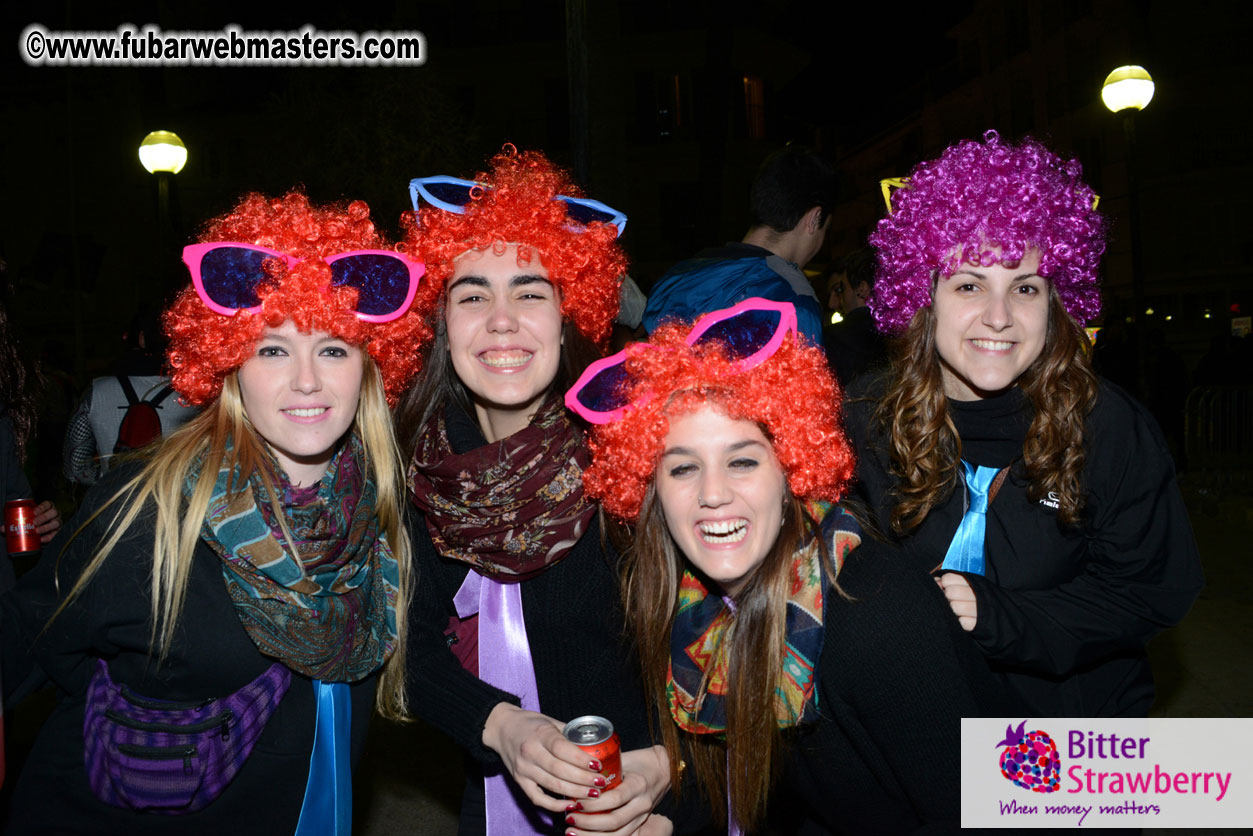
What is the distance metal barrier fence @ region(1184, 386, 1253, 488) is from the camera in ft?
34.3

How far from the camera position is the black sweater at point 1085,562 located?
2.48m

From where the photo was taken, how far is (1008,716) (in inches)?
92.4

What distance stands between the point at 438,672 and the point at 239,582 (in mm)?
671

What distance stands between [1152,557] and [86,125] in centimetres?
3222

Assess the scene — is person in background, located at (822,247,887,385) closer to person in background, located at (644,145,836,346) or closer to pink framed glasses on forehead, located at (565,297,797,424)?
person in background, located at (644,145,836,346)

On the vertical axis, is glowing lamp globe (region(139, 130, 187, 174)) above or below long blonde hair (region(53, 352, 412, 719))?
above

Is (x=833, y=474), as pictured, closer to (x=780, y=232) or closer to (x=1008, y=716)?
(x=1008, y=716)

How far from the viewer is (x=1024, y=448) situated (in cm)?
265

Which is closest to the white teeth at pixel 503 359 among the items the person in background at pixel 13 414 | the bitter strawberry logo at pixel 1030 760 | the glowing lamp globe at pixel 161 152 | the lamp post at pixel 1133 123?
the bitter strawberry logo at pixel 1030 760

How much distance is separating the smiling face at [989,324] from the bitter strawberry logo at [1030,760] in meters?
1.02

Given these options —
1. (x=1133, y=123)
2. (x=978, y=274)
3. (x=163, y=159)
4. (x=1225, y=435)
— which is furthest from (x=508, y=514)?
(x=1133, y=123)

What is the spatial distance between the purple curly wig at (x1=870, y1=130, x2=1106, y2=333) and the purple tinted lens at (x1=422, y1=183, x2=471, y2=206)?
1464 mm

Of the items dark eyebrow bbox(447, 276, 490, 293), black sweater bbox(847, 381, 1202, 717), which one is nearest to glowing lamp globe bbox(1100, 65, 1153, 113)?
black sweater bbox(847, 381, 1202, 717)

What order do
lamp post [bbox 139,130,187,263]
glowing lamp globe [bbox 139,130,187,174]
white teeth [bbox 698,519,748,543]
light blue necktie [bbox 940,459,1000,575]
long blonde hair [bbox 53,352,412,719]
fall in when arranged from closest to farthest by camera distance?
long blonde hair [bbox 53,352,412,719]
white teeth [bbox 698,519,748,543]
light blue necktie [bbox 940,459,1000,575]
lamp post [bbox 139,130,187,263]
glowing lamp globe [bbox 139,130,187,174]
